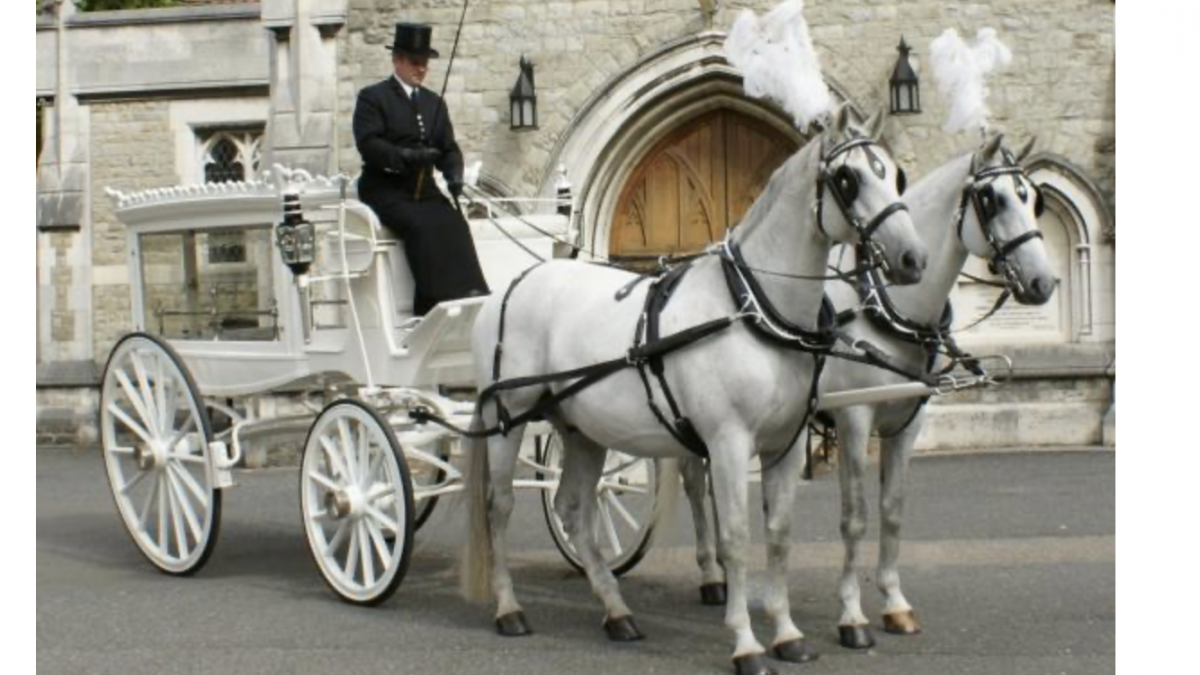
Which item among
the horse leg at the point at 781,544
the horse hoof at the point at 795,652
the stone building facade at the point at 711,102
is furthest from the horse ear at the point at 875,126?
the stone building facade at the point at 711,102

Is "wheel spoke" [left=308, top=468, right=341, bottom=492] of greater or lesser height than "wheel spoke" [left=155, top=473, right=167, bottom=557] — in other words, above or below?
above

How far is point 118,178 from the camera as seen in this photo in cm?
1939

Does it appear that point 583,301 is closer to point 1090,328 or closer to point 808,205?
point 808,205

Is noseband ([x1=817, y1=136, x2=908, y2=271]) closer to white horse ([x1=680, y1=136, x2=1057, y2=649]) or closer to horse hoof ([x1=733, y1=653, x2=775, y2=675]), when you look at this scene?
white horse ([x1=680, y1=136, x2=1057, y2=649])

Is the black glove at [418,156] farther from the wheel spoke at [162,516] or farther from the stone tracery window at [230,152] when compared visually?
the stone tracery window at [230,152]

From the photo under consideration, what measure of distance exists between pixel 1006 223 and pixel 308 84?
1069 centimetres

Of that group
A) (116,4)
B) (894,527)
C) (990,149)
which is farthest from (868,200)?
(116,4)

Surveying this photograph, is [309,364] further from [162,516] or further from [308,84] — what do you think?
[308,84]

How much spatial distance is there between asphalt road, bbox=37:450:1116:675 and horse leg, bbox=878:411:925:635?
0.12 meters

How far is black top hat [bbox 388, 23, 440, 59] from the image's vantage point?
8422 millimetres

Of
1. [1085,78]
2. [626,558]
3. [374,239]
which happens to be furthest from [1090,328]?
[374,239]

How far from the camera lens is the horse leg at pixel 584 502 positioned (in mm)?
7270

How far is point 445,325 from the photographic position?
8062 mm

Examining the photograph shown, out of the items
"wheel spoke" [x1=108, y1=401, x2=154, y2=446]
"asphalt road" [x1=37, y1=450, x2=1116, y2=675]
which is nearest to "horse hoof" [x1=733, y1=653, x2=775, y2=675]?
"asphalt road" [x1=37, y1=450, x2=1116, y2=675]
